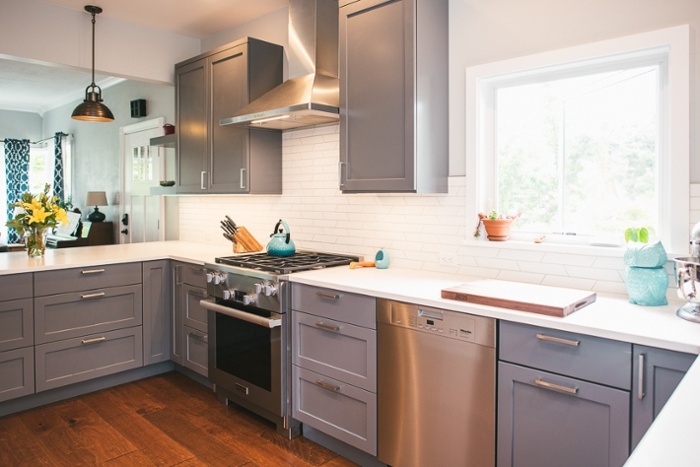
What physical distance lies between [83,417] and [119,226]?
3955mm

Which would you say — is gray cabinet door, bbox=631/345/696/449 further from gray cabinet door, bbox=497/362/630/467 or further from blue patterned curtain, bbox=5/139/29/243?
blue patterned curtain, bbox=5/139/29/243

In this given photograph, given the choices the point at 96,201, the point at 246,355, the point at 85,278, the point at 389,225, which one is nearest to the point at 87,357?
the point at 85,278

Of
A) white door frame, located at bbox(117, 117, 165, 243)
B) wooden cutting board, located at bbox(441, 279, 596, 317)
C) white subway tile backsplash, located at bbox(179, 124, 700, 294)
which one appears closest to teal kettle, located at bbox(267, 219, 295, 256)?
white subway tile backsplash, located at bbox(179, 124, 700, 294)

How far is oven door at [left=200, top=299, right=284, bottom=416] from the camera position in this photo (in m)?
2.92

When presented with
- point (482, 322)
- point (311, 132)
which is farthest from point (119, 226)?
point (482, 322)

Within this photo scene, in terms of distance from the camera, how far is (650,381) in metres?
1.68

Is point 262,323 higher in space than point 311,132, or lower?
lower

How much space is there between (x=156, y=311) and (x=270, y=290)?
1.42m

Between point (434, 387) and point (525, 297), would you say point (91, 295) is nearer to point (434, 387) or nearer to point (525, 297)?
point (434, 387)

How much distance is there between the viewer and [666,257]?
212cm

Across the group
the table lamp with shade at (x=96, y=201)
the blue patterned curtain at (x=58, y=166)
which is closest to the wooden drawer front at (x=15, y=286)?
the table lamp with shade at (x=96, y=201)

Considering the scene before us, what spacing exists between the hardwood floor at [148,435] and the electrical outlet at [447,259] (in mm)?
1196

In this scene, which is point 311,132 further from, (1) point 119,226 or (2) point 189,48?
(1) point 119,226

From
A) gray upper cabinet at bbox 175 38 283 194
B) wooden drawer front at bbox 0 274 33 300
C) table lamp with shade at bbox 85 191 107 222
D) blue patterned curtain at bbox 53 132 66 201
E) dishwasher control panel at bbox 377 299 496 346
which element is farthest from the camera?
blue patterned curtain at bbox 53 132 66 201
